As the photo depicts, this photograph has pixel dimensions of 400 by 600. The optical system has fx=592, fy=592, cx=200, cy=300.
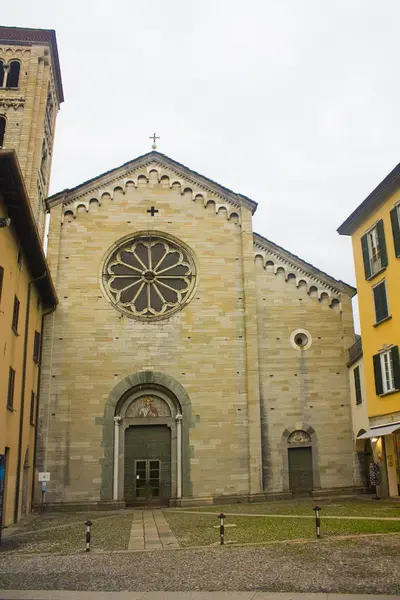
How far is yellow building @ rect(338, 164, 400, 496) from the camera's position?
2339 cm

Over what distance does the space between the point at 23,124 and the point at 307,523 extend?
2880 cm

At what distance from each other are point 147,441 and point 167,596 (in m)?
19.4

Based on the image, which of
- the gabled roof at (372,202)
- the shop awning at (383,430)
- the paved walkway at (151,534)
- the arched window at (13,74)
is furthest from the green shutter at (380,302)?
the arched window at (13,74)

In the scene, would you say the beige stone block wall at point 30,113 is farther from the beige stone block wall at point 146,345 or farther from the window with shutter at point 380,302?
the window with shutter at point 380,302

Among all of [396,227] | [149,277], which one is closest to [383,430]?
[396,227]

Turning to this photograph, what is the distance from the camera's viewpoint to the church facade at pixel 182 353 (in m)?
27.9

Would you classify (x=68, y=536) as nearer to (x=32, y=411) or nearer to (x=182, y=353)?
(x=32, y=411)

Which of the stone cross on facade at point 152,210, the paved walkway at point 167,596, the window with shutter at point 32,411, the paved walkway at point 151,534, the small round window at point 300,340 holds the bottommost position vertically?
the paved walkway at point 167,596

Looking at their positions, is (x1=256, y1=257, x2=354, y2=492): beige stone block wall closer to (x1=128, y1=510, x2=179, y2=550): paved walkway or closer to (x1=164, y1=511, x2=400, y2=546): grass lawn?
(x1=128, y1=510, x2=179, y2=550): paved walkway

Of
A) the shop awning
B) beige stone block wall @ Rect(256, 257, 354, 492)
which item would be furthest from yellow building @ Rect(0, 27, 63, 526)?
the shop awning

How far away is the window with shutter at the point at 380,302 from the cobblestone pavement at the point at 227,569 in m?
11.6

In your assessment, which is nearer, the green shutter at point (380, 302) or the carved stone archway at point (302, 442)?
the green shutter at point (380, 302)

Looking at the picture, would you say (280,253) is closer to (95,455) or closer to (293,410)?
(293,410)

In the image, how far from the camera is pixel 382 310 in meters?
24.6
